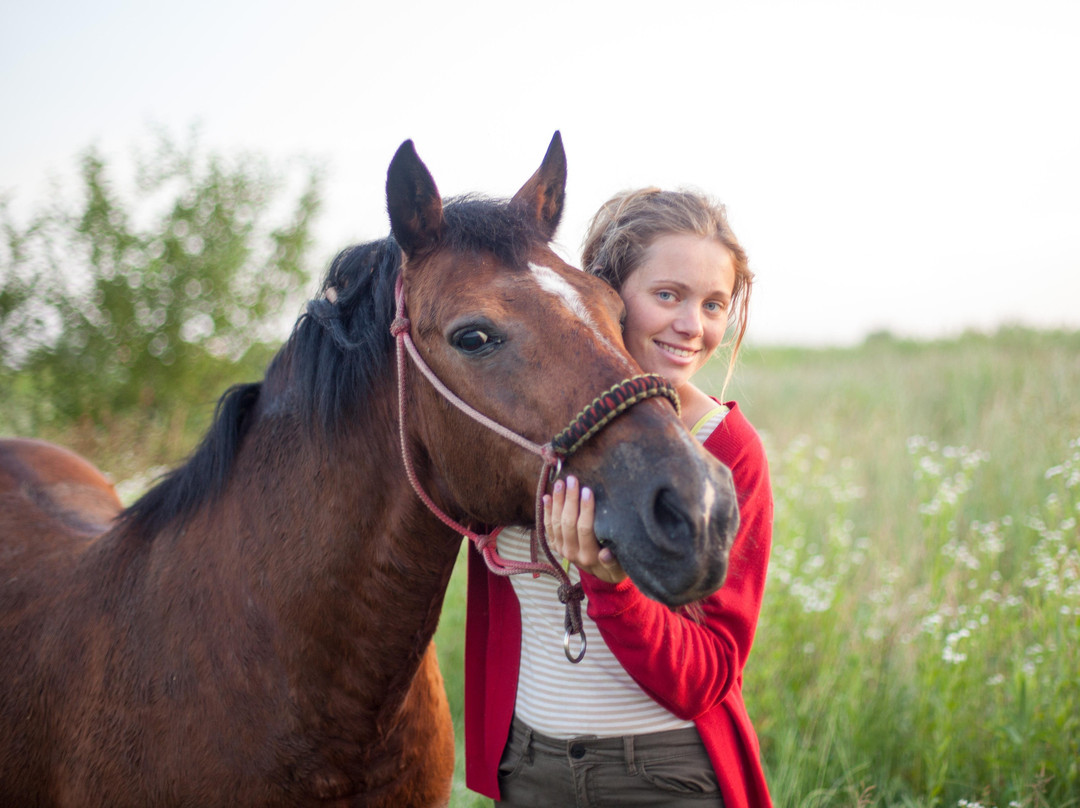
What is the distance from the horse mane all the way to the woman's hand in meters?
0.60

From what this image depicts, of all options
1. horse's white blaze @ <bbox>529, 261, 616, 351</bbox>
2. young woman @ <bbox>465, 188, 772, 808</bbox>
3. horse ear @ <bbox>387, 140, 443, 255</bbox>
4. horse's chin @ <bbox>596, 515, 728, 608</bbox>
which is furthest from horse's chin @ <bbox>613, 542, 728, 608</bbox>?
horse ear @ <bbox>387, 140, 443, 255</bbox>

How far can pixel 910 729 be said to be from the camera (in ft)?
10.4

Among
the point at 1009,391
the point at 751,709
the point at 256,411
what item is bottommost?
the point at 751,709

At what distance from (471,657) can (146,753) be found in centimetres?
87

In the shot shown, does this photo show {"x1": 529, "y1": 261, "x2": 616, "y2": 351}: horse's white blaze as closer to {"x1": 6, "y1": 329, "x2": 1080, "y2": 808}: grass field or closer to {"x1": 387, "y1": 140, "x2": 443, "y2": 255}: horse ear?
{"x1": 387, "y1": 140, "x2": 443, "y2": 255}: horse ear

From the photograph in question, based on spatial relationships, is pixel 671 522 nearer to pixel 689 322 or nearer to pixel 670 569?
pixel 670 569

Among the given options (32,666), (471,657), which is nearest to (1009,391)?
(471,657)

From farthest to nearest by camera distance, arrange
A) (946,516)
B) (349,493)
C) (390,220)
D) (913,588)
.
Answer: (913,588) < (946,516) < (349,493) < (390,220)

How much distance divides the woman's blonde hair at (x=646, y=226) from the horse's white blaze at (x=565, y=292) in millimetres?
453

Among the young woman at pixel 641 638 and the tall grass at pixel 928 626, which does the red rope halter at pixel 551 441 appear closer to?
the young woman at pixel 641 638

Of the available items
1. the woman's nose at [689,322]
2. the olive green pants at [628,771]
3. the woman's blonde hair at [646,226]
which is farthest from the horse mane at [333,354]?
the olive green pants at [628,771]

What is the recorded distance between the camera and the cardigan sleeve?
4.64 ft

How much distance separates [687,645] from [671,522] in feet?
1.59

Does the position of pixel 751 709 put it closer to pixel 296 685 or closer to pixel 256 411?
pixel 296 685
